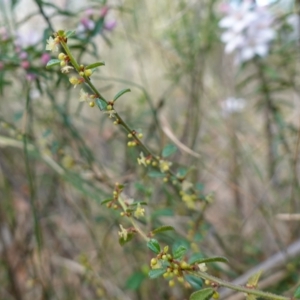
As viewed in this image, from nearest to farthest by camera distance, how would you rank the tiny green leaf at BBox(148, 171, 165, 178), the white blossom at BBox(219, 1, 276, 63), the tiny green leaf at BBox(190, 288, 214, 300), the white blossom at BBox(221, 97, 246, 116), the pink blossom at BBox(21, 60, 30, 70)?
1. the tiny green leaf at BBox(190, 288, 214, 300)
2. the tiny green leaf at BBox(148, 171, 165, 178)
3. the pink blossom at BBox(21, 60, 30, 70)
4. the white blossom at BBox(219, 1, 276, 63)
5. the white blossom at BBox(221, 97, 246, 116)

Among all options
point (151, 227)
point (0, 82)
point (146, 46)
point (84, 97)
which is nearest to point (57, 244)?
point (151, 227)

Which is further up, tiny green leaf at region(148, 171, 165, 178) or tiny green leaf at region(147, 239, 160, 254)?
tiny green leaf at region(148, 171, 165, 178)

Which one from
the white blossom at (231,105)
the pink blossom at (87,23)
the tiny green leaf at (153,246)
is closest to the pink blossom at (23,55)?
the pink blossom at (87,23)

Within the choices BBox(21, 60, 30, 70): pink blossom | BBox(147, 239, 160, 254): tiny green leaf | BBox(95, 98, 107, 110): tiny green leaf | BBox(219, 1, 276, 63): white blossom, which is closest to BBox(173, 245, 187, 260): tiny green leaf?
BBox(147, 239, 160, 254): tiny green leaf

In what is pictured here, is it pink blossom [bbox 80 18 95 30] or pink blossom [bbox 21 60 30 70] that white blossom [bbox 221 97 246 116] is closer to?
pink blossom [bbox 80 18 95 30]

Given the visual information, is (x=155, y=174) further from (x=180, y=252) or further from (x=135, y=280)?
(x=135, y=280)

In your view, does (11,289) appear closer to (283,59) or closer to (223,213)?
(223,213)

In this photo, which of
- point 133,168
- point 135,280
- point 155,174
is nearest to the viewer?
point 155,174

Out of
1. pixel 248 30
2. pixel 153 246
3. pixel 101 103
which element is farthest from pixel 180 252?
pixel 248 30
